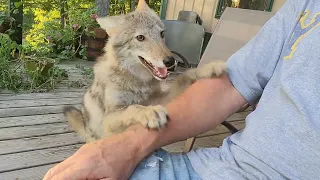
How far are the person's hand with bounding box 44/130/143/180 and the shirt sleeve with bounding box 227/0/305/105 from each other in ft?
1.47

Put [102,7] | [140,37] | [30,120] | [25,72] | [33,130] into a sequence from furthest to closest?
[102,7], [25,72], [30,120], [33,130], [140,37]

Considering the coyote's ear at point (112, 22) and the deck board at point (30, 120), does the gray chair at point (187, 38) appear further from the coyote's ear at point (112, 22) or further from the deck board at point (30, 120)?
the coyote's ear at point (112, 22)

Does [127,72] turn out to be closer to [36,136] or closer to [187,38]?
[36,136]

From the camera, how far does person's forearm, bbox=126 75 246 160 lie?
109cm

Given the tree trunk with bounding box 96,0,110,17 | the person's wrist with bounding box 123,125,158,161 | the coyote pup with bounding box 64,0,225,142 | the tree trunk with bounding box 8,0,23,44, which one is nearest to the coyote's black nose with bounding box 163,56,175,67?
the coyote pup with bounding box 64,0,225,142

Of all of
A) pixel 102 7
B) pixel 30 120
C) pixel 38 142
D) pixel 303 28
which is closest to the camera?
pixel 303 28

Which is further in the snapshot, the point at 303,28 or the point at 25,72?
the point at 25,72

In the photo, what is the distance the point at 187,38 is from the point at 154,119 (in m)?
4.61

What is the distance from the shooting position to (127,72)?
220cm

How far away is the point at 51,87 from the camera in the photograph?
412 centimetres

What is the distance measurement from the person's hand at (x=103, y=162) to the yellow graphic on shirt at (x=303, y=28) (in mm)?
575

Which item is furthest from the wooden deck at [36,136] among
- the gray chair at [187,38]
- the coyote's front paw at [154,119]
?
the gray chair at [187,38]

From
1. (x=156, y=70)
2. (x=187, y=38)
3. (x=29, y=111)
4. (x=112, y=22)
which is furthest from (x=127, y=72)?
(x=187, y=38)

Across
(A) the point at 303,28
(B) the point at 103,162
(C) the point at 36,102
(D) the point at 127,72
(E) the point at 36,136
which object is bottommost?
(C) the point at 36,102
